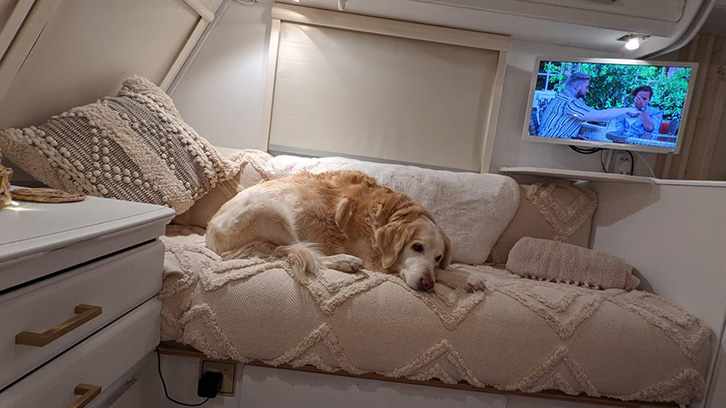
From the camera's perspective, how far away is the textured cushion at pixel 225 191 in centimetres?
199

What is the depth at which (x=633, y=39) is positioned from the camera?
211 centimetres

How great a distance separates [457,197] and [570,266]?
611 millimetres

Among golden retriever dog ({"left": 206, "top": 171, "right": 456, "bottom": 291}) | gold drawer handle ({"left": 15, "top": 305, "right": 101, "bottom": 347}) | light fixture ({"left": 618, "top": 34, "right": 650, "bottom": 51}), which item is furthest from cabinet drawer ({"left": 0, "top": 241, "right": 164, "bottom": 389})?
light fixture ({"left": 618, "top": 34, "right": 650, "bottom": 51})

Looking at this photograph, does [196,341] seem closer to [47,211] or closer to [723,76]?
[47,211]

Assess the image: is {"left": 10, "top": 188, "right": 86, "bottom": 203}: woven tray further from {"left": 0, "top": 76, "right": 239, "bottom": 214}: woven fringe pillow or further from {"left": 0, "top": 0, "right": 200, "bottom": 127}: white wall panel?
{"left": 0, "top": 0, "right": 200, "bottom": 127}: white wall panel

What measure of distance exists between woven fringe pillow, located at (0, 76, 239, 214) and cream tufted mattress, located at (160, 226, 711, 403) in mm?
482

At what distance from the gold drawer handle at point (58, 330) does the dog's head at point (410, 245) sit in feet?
3.12

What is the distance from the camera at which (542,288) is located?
1504 millimetres

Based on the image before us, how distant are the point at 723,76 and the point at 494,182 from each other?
1594mm

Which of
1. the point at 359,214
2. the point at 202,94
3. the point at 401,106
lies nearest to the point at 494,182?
the point at 401,106

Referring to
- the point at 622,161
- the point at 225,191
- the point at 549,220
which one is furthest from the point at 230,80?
the point at 622,161

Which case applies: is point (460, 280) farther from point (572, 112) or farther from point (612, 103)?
point (612, 103)

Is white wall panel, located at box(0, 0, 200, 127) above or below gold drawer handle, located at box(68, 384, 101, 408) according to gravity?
above

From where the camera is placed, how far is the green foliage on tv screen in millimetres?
2070
